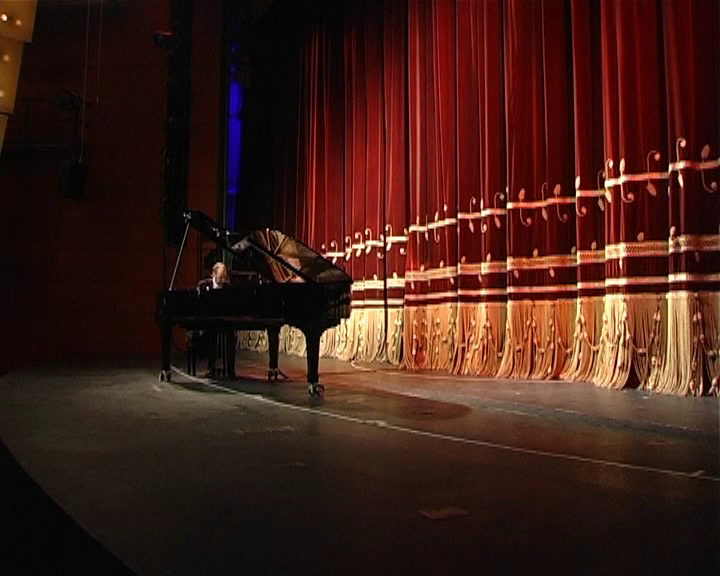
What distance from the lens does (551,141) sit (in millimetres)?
3494

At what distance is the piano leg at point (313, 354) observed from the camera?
2.96 metres

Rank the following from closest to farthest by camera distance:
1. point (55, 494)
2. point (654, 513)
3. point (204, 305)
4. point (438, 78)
Result: point (654, 513) < point (55, 494) < point (204, 305) < point (438, 78)

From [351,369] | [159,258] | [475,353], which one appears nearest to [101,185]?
[159,258]

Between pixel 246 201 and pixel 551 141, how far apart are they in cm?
493

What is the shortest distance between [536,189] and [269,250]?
1.46m

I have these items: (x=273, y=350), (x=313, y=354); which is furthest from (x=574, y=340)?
(x=273, y=350)

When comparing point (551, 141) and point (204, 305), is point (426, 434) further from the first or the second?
point (551, 141)

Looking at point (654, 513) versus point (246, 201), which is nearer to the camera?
point (654, 513)

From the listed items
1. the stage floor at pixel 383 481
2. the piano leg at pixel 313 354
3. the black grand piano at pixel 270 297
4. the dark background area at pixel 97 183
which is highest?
the dark background area at pixel 97 183

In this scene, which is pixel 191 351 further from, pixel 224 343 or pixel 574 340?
pixel 574 340

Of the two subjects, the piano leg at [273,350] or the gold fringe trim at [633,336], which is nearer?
the gold fringe trim at [633,336]

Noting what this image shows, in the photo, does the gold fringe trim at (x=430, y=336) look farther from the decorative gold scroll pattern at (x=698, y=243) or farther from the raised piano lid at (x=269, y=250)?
the decorative gold scroll pattern at (x=698, y=243)

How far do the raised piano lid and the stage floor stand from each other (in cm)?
71

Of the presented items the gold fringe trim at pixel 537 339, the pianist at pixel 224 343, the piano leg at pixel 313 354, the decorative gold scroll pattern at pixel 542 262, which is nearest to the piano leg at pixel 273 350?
the pianist at pixel 224 343
